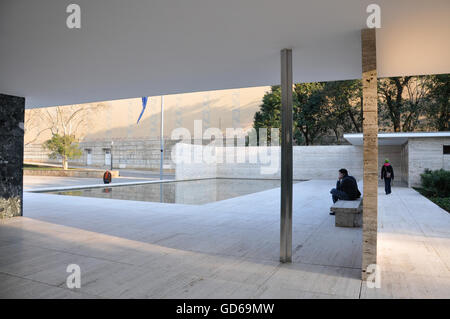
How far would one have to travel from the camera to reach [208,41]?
462cm

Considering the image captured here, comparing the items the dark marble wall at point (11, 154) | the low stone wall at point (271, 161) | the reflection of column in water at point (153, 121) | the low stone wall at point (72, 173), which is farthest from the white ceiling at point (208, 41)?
the reflection of column in water at point (153, 121)

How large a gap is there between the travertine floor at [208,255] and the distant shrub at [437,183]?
22.5ft

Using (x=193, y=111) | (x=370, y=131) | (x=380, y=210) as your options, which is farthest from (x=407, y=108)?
(x=193, y=111)

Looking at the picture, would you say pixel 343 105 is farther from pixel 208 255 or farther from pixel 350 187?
pixel 208 255

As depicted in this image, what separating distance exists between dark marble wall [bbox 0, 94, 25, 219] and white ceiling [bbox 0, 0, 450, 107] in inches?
49.5

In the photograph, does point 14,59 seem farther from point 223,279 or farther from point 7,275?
point 223,279

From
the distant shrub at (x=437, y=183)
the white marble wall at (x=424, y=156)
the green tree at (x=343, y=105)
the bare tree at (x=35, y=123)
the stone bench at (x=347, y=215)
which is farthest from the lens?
the bare tree at (x=35, y=123)

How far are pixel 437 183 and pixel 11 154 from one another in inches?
663

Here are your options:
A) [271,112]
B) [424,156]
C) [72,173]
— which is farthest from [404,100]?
[72,173]

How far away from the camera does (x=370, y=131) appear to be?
403 centimetres

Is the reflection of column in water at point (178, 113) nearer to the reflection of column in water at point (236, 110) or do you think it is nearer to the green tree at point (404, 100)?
the reflection of column in water at point (236, 110)

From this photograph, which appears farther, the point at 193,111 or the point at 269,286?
the point at 193,111

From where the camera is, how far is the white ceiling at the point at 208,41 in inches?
142
